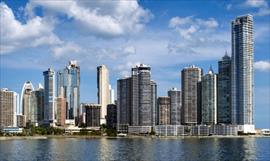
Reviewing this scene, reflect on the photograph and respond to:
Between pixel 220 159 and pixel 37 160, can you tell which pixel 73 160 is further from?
pixel 220 159

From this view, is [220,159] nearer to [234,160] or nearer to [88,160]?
[234,160]

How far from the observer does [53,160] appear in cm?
8169

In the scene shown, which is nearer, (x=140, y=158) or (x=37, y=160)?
(x=37, y=160)

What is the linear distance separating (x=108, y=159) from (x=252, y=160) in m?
24.1

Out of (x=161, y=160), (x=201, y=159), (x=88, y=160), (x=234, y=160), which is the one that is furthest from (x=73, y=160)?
(x=234, y=160)

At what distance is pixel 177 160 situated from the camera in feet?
274

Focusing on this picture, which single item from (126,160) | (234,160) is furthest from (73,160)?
(234,160)

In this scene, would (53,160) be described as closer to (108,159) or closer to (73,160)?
(73,160)

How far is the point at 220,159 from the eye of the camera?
281 ft

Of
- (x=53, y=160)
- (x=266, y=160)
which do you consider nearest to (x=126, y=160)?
(x=53, y=160)

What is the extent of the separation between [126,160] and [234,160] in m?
18.0

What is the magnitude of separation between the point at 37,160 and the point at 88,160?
824 cm

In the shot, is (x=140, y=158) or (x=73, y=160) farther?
(x=140, y=158)

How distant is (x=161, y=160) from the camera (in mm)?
83750
